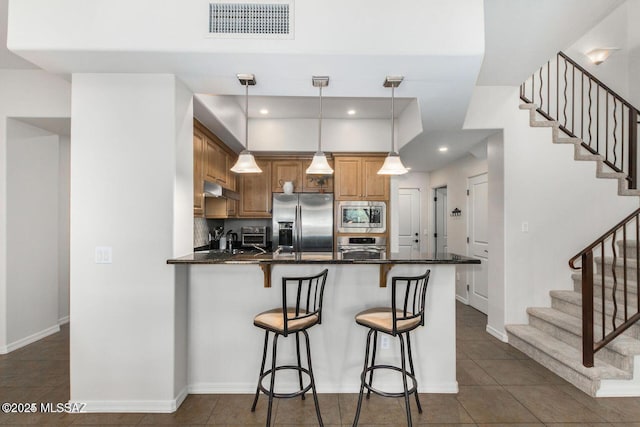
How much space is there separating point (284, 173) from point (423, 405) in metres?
3.70

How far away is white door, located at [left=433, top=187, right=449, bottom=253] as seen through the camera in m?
6.87

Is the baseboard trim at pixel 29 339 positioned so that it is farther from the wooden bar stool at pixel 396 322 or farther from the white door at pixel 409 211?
the white door at pixel 409 211

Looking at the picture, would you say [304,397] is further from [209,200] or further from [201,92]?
Result: [209,200]

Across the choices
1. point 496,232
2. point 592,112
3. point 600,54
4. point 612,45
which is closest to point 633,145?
point 592,112

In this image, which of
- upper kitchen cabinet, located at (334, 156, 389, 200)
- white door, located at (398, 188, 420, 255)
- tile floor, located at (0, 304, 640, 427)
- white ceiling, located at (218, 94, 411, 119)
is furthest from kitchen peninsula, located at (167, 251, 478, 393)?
white door, located at (398, 188, 420, 255)

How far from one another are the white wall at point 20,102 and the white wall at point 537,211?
14.6ft

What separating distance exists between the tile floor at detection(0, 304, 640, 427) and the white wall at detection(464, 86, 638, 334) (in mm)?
956

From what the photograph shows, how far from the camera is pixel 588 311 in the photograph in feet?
9.06

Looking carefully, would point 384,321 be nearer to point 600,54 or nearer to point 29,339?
point 29,339

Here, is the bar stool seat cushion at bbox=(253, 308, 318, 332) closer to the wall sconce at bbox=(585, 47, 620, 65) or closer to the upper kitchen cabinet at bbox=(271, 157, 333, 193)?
the upper kitchen cabinet at bbox=(271, 157, 333, 193)

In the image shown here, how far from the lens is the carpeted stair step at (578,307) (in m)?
2.91

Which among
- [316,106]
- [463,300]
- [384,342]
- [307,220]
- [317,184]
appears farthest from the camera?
[463,300]

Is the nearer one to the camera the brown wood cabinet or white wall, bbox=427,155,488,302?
the brown wood cabinet

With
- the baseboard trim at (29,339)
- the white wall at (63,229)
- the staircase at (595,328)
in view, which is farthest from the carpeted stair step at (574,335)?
the white wall at (63,229)
